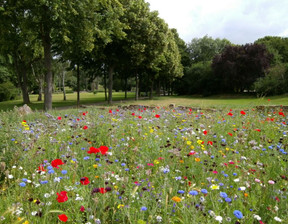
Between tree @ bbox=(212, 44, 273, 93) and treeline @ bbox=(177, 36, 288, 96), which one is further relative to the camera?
tree @ bbox=(212, 44, 273, 93)

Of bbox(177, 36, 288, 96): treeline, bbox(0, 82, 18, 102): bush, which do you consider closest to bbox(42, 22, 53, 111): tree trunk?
bbox(0, 82, 18, 102): bush

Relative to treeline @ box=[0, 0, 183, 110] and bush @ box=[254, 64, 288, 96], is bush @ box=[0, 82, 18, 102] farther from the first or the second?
bush @ box=[254, 64, 288, 96]

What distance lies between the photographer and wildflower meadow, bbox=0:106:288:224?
1997mm

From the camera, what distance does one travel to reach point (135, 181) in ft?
8.89

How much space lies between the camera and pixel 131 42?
23.6 metres

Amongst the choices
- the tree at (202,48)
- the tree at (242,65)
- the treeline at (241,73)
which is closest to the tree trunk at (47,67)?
the treeline at (241,73)

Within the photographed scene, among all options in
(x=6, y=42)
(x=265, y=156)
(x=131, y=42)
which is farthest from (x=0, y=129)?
(x=131, y=42)

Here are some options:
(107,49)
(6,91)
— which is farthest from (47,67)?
(6,91)

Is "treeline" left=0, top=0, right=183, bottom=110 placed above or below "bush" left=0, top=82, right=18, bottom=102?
above

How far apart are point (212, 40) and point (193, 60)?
7456mm

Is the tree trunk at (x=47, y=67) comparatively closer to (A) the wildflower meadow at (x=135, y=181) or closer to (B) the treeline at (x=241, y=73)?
(A) the wildflower meadow at (x=135, y=181)

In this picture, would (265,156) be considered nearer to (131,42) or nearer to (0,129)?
(0,129)

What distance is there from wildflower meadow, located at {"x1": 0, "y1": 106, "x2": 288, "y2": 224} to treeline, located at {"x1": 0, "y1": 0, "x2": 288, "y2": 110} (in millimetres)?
10858

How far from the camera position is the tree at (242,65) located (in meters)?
40.7
